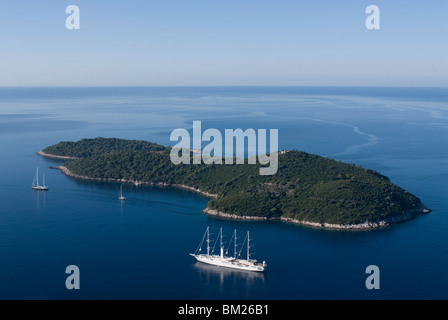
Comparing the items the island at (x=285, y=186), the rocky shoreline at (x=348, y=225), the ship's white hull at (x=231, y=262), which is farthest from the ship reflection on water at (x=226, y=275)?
the island at (x=285, y=186)

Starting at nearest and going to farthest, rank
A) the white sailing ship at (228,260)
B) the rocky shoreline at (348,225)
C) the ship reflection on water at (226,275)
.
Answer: the ship reflection on water at (226,275) → the white sailing ship at (228,260) → the rocky shoreline at (348,225)

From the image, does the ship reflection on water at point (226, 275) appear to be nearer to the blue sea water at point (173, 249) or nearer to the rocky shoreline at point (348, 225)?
the blue sea water at point (173, 249)

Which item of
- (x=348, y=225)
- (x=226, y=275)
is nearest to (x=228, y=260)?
(x=226, y=275)

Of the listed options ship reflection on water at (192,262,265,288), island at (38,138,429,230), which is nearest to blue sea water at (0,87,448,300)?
ship reflection on water at (192,262,265,288)

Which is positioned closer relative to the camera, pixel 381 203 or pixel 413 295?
pixel 413 295

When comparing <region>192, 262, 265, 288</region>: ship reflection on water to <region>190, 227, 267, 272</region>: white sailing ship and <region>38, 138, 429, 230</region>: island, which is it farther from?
<region>38, 138, 429, 230</region>: island
